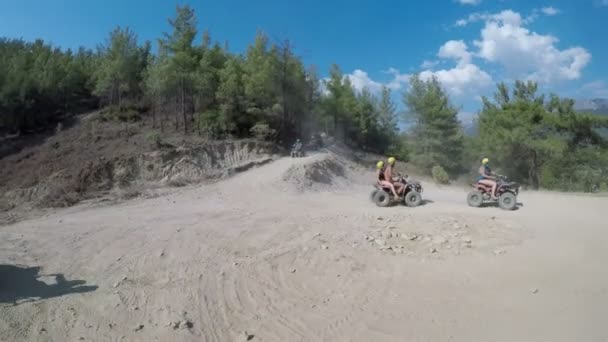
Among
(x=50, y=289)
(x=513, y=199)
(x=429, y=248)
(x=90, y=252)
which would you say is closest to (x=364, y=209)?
(x=429, y=248)

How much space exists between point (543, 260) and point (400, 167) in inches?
788

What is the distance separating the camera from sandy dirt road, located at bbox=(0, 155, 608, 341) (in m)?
4.80

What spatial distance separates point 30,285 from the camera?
5.56 meters

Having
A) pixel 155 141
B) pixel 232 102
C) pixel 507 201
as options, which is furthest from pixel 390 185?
pixel 232 102

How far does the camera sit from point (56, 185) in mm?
15414

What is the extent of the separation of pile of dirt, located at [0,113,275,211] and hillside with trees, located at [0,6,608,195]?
2.27 m

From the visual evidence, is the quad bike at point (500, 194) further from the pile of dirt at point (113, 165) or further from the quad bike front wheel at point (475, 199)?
the pile of dirt at point (113, 165)

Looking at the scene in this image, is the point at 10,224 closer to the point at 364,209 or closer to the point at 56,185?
the point at 56,185

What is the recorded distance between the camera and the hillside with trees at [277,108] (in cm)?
1934

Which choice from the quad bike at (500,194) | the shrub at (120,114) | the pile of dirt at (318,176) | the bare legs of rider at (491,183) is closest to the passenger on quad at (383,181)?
the quad bike at (500,194)

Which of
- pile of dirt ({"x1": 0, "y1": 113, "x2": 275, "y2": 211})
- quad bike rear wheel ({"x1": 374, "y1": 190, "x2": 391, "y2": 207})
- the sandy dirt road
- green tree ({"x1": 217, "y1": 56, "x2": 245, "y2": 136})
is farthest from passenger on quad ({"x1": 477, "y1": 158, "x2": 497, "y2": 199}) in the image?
green tree ({"x1": 217, "y1": 56, "x2": 245, "y2": 136})

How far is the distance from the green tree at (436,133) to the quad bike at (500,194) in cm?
1299

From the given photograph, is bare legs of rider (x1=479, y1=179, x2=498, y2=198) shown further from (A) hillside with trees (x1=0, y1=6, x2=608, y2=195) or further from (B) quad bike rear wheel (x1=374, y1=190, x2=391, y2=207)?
(A) hillside with trees (x1=0, y1=6, x2=608, y2=195)

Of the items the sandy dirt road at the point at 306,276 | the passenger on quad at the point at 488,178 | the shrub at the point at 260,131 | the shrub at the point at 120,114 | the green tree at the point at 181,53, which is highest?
the green tree at the point at 181,53
